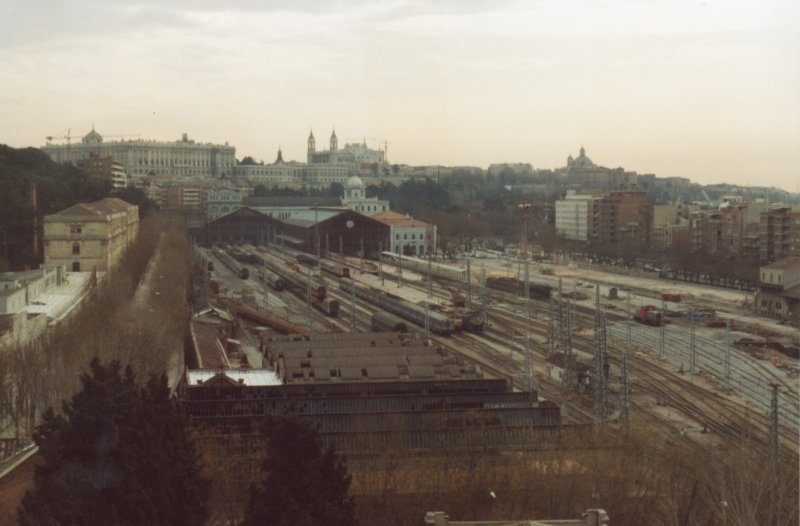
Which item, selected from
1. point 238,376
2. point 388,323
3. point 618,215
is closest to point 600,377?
point 238,376

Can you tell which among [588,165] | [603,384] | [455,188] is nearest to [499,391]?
[603,384]

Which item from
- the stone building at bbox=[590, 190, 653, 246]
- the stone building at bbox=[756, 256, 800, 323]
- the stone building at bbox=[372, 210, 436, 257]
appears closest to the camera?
the stone building at bbox=[756, 256, 800, 323]

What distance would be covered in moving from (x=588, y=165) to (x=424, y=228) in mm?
21131

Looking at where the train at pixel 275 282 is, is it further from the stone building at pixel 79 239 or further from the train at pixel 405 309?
the stone building at pixel 79 239

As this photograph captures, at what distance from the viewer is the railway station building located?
6.32 metres

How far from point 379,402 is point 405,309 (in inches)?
274

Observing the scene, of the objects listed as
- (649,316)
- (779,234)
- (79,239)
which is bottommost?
(649,316)

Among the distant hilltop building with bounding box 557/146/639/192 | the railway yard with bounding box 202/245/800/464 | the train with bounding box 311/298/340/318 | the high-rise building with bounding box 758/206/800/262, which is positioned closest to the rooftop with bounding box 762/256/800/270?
the railway yard with bounding box 202/245/800/464

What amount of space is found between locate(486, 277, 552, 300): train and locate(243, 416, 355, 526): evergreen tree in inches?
472

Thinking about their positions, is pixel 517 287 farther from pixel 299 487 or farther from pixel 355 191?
pixel 355 191

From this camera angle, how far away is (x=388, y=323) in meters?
13.1

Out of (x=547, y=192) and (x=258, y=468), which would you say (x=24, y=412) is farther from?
(x=547, y=192)

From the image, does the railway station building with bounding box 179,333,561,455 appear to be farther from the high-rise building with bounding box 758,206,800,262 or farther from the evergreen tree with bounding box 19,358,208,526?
the high-rise building with bounding box 758,206,800,262

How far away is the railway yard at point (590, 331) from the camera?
26.7ft
